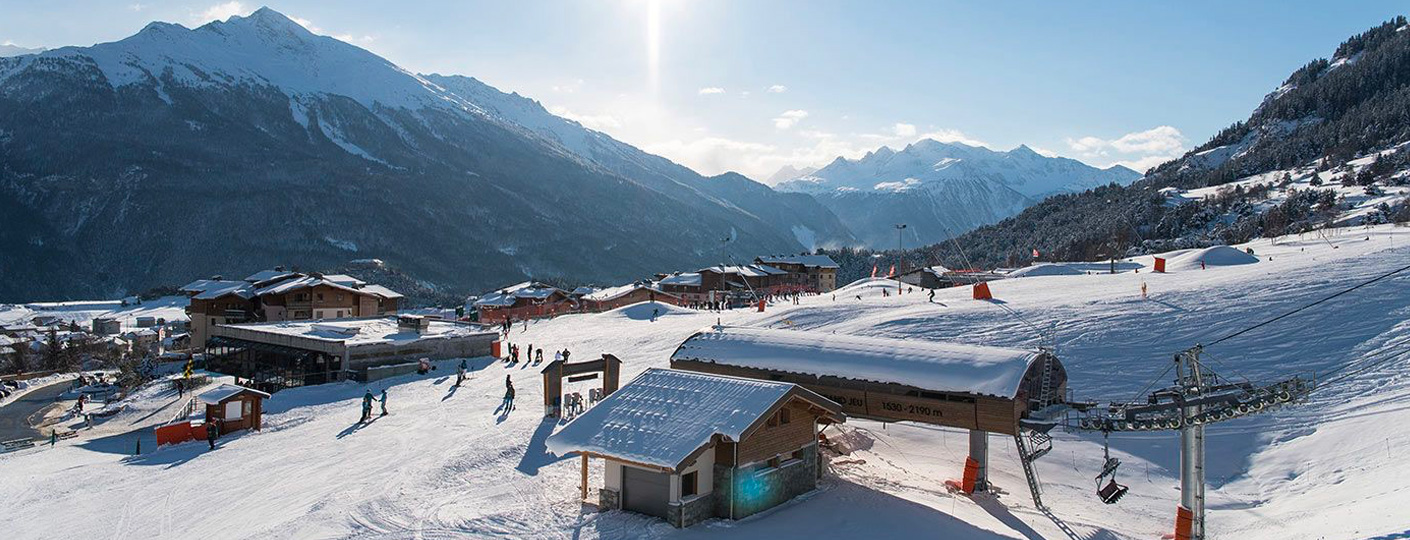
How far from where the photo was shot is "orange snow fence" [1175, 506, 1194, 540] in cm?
1891

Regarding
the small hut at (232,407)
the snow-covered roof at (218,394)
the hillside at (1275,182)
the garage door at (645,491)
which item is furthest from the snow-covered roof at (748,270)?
the garage door at (645,491)

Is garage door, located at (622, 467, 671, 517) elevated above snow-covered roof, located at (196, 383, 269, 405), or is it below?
below

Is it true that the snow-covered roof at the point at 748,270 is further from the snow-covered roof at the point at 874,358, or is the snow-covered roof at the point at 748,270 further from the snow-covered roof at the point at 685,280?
the snow-covered roof at the point at 874,358

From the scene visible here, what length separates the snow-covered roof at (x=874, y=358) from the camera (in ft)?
72.8

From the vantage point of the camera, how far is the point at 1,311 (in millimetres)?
95562

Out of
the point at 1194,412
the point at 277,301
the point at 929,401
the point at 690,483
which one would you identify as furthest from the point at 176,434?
the point at 277,301

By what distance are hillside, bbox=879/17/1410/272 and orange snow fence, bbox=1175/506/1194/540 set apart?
60.0 metres

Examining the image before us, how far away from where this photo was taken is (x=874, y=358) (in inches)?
957

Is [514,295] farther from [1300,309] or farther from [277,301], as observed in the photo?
[1300,309]

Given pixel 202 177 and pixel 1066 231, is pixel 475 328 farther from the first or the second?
pixel 202 177

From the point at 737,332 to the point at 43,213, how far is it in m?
203

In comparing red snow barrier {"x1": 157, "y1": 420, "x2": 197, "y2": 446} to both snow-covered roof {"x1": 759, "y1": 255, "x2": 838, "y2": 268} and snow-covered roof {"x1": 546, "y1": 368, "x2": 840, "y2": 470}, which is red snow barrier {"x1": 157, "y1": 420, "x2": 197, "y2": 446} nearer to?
snow-covered roof {"x1": 546, "y1": 368, "x2": 840, "y2": 470}

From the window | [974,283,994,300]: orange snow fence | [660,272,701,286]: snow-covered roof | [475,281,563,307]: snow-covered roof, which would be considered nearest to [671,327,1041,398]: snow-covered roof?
the window

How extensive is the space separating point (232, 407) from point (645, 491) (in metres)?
19.2
